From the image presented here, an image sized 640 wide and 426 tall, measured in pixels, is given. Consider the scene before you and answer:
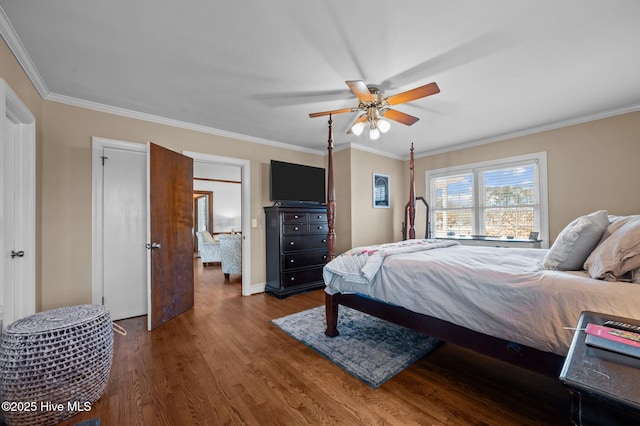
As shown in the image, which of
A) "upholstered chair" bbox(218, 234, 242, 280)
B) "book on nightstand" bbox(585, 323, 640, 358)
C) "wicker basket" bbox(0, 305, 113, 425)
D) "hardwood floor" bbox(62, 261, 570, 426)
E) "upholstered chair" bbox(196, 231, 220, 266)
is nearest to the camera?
"book on nightstand" bbox(585, 323, 640, 358)

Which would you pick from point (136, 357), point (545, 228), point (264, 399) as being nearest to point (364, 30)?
point (264, 399)

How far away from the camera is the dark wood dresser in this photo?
4.06m

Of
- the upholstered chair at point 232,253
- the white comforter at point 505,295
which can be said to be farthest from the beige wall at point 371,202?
the white comforter at point 505,295

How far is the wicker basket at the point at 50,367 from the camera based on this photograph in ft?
4.89

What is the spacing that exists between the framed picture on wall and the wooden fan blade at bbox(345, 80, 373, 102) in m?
2.83

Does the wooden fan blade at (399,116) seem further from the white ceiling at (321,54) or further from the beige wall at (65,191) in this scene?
the beige wall at (65,191)

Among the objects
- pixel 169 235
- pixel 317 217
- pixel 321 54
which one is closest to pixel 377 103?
pixel 321 54

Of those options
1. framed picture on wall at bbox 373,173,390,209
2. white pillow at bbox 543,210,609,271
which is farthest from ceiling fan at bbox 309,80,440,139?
framed picture on wall at bbox 373,173,390,209

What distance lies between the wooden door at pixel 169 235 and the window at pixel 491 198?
4356 millimetres

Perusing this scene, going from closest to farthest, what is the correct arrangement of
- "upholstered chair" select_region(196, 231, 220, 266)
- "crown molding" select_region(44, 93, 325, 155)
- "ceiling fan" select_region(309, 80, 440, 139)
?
"ceiling fan" select_region(309, 80, 440, 139) < "crown molding" select_region(44, 93, 325, 155) < "upholstered chair" select_region(196, 231, 220, 266)

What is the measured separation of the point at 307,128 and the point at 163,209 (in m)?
2.19

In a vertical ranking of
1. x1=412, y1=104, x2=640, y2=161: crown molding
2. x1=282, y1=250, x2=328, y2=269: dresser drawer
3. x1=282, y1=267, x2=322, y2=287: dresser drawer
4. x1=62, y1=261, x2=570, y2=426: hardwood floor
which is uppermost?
x1=412, y1=104, x2=640, y2=161: crown molding

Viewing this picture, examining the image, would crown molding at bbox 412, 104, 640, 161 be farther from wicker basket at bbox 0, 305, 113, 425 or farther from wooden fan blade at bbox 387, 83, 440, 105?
wicker basket at bbox 0, 305, 113, 425

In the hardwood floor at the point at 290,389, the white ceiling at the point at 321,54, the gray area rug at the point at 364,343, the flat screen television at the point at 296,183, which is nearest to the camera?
the hardwood floor at the point at 290,389
